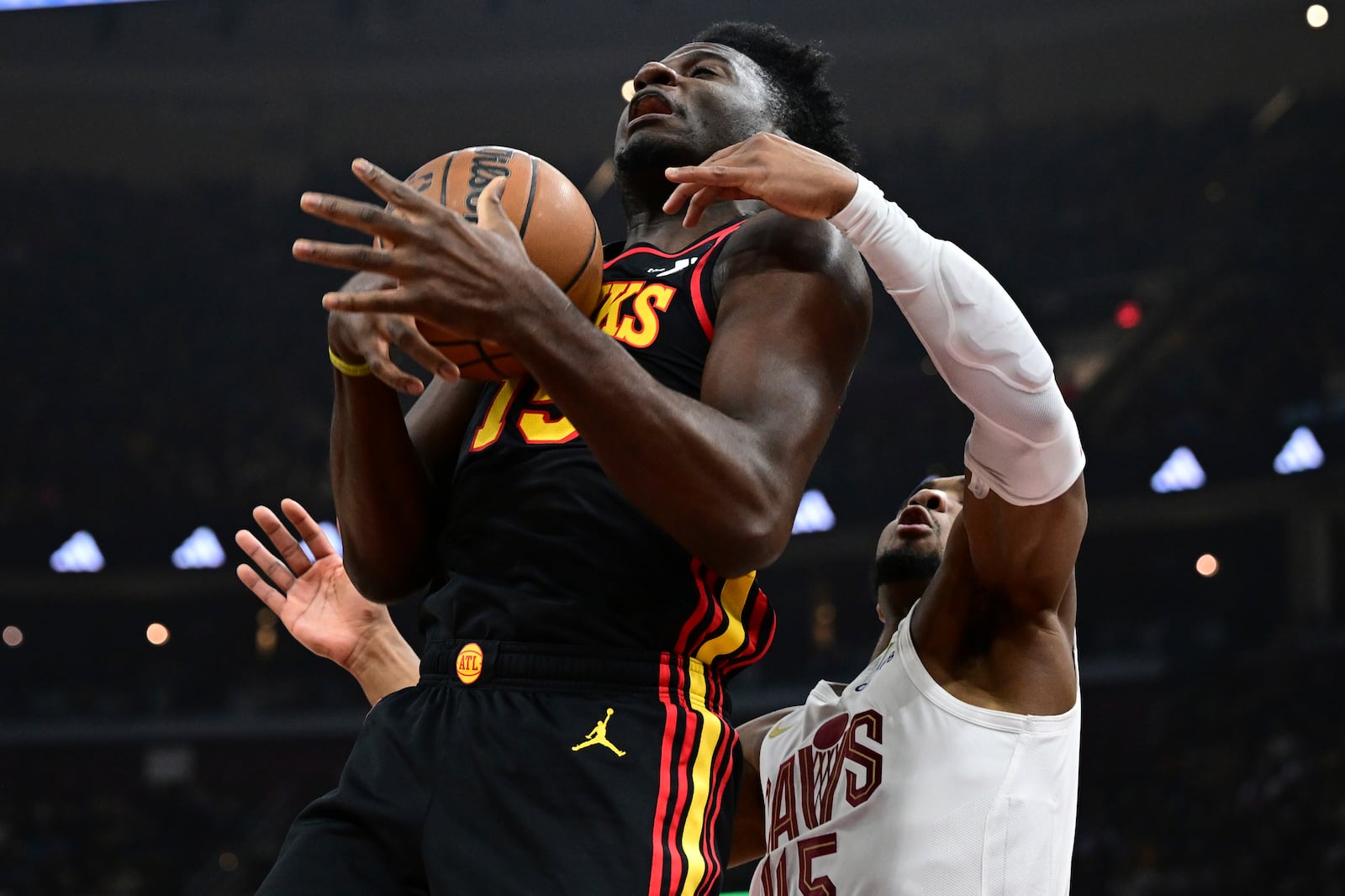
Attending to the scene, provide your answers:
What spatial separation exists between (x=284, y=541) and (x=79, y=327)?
13.5m

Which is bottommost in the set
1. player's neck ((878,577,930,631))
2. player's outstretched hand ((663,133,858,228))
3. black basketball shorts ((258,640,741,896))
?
player's neck ((878,577,930,631))

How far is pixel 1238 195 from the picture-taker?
1360cm

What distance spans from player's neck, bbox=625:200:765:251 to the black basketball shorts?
780 mm

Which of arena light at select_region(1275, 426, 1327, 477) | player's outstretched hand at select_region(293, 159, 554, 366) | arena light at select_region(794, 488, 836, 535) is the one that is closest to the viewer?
player's outstretched hand at select_region(293, 159, 554, 366)

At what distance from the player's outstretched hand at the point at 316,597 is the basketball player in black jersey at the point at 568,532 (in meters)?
0.41

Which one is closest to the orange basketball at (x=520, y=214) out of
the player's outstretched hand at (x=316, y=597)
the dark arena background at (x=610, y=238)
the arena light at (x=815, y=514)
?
the player's outstretched hand at (x=316, y=597)

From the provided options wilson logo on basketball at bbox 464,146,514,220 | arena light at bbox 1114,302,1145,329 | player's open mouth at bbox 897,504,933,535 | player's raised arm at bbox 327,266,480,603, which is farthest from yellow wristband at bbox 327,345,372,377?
arena light at bbox 1114,302,1145,329

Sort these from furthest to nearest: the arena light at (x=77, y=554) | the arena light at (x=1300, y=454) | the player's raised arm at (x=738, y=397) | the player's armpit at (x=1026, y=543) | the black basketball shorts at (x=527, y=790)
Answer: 1. the arena light at (x=77, y=554)
2. the arena light at (x=1300, y=454)
3. the player's armpit at (x=1026, y=543)
4. the black basketball shorts at (x=527, y=790)
5. the player's raised arm at (x=738, y=397)

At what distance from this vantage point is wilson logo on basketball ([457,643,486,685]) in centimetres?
173

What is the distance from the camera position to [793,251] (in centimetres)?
190

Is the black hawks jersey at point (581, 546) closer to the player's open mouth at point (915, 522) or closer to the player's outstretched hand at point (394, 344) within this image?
the player's outstretched hand at point (394, 344)

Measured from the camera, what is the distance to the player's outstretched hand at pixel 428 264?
4.60 feet

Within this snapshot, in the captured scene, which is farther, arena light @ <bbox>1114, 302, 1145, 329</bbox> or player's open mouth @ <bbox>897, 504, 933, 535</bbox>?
arena light @ <bbox>1114, 302, 1145, 329</bbox>

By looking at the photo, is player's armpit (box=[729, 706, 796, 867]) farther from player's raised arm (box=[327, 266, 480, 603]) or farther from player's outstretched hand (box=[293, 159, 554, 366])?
player's outstretched hand (box=[293, 159, 554, 366])
